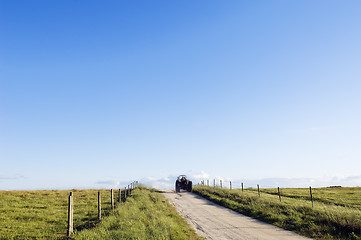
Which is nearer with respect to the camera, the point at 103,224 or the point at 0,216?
the point at 103,224

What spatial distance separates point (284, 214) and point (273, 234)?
4202 mm

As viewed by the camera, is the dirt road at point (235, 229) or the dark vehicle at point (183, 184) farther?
the dark vehicle at point (183, 184)

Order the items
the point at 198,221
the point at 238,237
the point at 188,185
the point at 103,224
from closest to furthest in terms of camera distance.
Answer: the point at 238,237 < the point at 103,224 < the point at 198,221 < the point at 188,185

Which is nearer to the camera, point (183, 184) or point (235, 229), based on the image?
point (235, 229)

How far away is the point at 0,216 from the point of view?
1537cm

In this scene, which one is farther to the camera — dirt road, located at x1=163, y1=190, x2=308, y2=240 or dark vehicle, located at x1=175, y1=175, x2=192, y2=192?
dark vehicle, located at x1=175, y1=175, x2=192, y2=192

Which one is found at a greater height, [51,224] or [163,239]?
[163,239]

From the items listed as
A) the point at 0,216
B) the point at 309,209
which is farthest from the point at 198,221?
the point at 0,216

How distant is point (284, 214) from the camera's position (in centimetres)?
1341

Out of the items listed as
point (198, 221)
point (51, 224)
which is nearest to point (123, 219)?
point (198, 221)

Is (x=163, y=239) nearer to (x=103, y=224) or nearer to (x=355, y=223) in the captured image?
(x=103, y=224)

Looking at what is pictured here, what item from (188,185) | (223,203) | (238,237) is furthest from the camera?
(188,185)

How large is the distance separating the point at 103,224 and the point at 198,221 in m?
5.23

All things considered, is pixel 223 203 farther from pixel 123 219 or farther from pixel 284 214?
pixel 123 219
